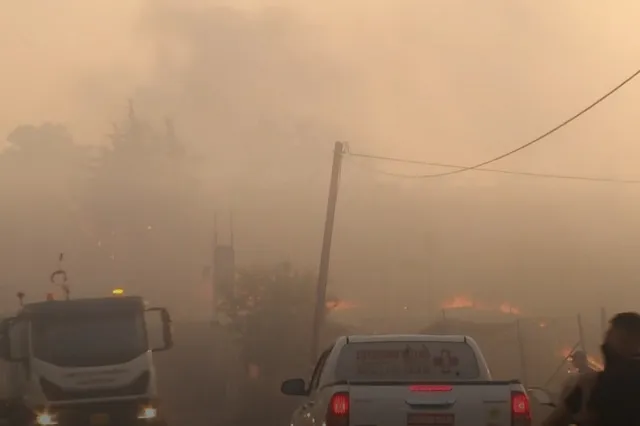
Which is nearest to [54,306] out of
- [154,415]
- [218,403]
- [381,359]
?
[154,415]

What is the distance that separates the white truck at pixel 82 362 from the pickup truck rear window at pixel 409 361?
8520mm

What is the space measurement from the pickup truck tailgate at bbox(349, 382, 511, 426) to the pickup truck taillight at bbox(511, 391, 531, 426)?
0.13 ft

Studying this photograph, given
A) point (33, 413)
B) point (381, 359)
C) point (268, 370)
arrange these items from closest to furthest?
point (381, 359), point (33, 413), point (268, 370)

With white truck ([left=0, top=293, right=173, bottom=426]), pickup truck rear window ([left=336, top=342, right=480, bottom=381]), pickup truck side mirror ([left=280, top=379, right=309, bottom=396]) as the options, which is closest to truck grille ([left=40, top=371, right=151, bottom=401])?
white truck ([left=0, top=293, right=173, bottom=426])

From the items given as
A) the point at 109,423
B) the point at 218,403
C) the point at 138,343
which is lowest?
the point at 218,403

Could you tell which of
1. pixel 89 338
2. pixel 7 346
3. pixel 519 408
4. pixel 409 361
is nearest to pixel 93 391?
pixel 89 338

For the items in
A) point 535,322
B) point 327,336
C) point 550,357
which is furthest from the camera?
point 327,336

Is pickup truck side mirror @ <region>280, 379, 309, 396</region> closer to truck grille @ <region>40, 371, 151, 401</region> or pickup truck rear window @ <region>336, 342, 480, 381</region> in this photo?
pickup truck rear window @ <region>336, 342, 480, 381</region>

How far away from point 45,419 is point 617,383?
14190 millimetres

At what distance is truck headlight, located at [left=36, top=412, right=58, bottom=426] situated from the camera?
1867cm

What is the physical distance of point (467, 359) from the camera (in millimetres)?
11633

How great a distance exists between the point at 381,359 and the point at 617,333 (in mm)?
5507

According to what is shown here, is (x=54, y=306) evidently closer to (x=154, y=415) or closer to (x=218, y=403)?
(x=154, y=415)

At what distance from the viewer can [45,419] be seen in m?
18.7
